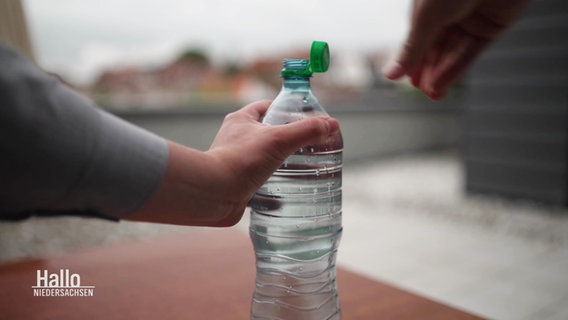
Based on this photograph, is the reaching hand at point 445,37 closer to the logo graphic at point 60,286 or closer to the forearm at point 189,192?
the forearm at point 189,192

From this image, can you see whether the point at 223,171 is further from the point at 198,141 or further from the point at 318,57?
the point at 198,141

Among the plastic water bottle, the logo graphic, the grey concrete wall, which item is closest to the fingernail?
the plastic water bottle

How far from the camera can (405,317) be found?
0.79 m

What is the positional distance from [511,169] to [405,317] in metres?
3.41

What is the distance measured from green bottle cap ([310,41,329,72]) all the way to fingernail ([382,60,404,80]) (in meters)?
0.13

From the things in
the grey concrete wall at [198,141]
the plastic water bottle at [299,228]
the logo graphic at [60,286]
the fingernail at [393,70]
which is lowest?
the grey concrete wall at [198,141]

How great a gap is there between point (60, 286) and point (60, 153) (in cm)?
56

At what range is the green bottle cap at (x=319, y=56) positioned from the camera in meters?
0.64

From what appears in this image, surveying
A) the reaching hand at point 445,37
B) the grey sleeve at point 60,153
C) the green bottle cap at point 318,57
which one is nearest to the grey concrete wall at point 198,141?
the grey sleeve at point 60,153

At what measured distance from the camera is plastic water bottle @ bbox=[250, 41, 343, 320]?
79 centimetres

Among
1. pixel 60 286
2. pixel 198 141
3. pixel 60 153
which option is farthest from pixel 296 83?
pixel 198 141

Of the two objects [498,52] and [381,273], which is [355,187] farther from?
[381,273]

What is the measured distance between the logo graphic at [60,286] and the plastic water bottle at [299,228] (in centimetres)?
33

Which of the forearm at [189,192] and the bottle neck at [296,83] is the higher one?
the bottle neck at [296,83]
